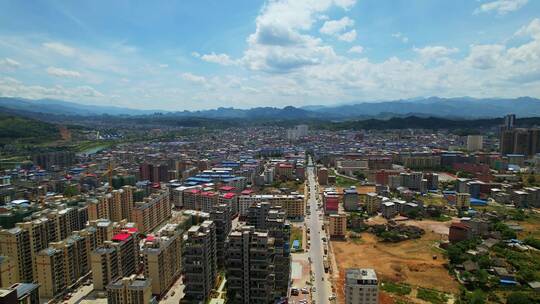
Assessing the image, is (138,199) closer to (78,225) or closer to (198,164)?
(78,225)

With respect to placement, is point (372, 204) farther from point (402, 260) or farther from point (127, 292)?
point (127, 292)

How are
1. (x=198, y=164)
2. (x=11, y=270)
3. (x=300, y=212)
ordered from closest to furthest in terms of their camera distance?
(x=11, y=270) → (x=300, y=212) → (x=198, y=164)

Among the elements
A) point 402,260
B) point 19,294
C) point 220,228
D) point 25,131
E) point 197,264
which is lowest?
point 402,260

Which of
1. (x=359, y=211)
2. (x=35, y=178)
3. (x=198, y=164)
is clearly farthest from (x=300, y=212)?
(x=35, y=178)

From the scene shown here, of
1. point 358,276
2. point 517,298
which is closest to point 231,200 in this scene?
point 358,276

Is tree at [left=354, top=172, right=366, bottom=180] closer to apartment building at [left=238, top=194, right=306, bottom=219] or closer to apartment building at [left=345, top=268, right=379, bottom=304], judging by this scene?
apartment building at [left=238, top=194, right=306, bottom=219]
